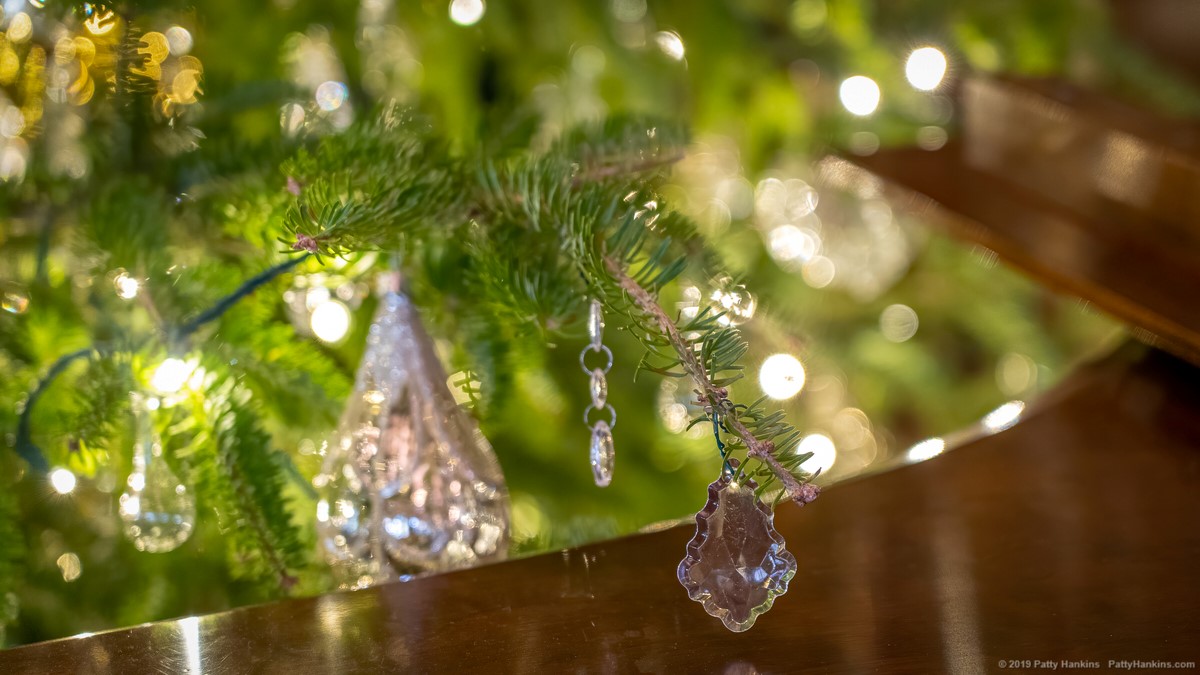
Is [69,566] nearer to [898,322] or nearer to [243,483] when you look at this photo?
[243,483]

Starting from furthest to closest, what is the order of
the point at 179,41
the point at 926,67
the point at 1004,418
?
the point at 926,67 → the point at 179,41 → the point at 1004,418

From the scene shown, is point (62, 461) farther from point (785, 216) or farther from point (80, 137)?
point (785, 216)

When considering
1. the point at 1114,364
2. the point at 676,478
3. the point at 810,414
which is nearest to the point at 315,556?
the point at 676,478

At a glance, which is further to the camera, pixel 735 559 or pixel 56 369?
pixel 56 369

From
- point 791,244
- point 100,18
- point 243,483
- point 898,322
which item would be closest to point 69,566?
point 243,483

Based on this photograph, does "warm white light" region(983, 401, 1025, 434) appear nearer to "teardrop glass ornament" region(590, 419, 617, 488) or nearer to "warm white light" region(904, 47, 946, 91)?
"teardrop glass ornament" region(590, 419, 617, 488)

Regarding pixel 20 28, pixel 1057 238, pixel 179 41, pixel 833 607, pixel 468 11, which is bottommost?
pixel 833 607

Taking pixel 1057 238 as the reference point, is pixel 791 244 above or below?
above
